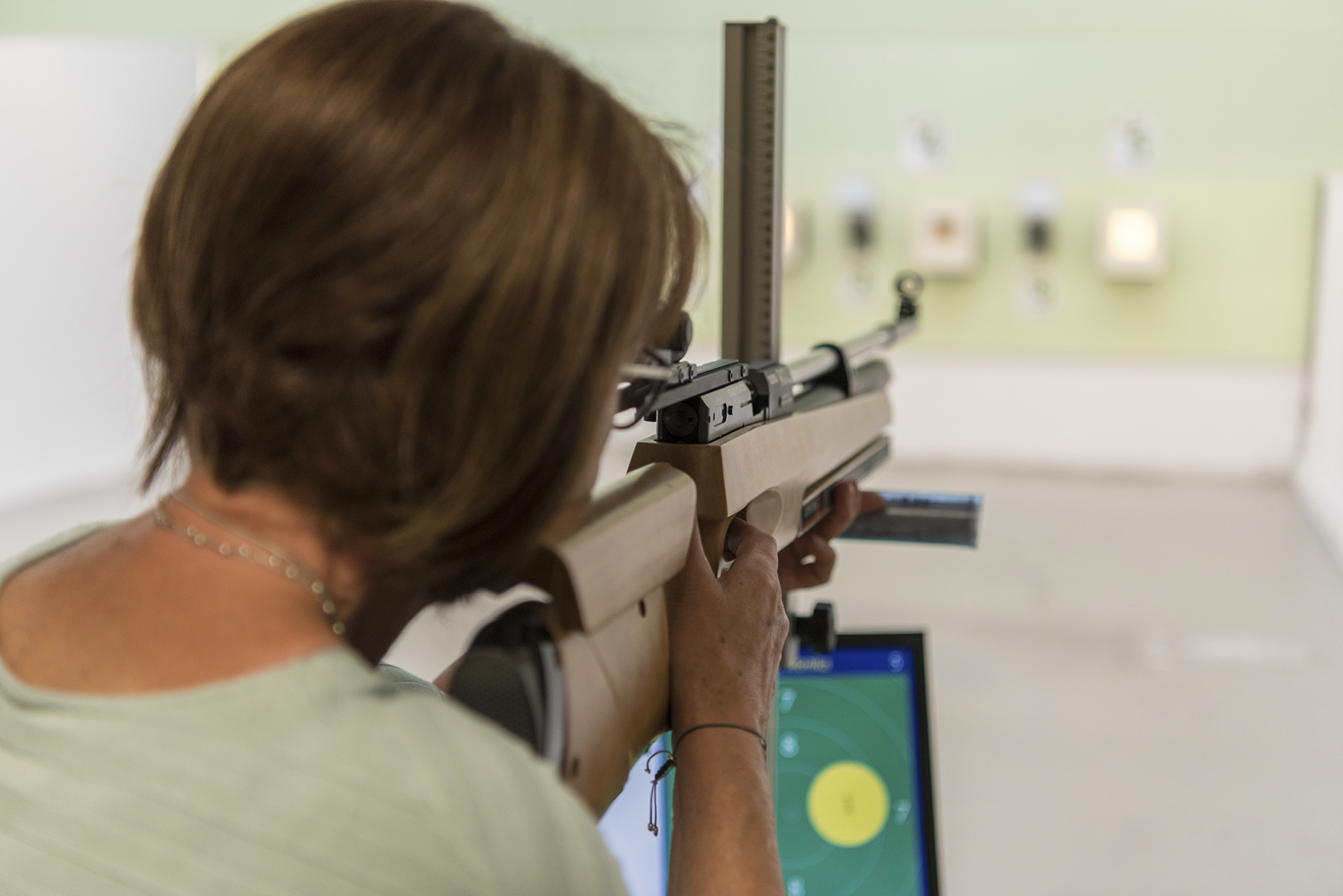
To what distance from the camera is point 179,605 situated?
1.11ft

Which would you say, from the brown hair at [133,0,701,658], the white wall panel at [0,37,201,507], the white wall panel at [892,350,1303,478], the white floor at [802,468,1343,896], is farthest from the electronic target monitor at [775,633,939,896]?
the white wall panel at [0,37,201,507]

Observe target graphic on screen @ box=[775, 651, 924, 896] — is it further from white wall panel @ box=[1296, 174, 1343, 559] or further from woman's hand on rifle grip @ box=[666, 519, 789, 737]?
white wall panel @ box=[1296, 174, 1343, 559]

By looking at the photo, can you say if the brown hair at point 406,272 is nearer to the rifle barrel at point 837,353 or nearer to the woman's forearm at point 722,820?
the woman's forearm at point 722,820

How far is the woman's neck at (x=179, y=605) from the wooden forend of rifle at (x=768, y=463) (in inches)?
7.7

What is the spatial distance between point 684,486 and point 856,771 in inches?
17.6

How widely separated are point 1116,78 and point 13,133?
1647 mm

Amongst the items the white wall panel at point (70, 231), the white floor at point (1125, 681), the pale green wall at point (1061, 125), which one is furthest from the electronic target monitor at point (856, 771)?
the white wall panel at point (70, 231)

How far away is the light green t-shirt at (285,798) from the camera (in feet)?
1.01

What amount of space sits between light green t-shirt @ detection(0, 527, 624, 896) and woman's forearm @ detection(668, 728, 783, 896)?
0.33ft

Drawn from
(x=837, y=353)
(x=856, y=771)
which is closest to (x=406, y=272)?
(x=837, y=353)

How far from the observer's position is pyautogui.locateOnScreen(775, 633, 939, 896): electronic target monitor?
814 mm

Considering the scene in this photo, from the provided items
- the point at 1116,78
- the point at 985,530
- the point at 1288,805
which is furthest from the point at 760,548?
the point at 1116,78

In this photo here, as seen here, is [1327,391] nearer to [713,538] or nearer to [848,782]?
[848,782]

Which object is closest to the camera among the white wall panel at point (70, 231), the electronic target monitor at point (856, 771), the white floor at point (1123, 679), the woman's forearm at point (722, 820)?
the woman's forearm at point (722, 820)
